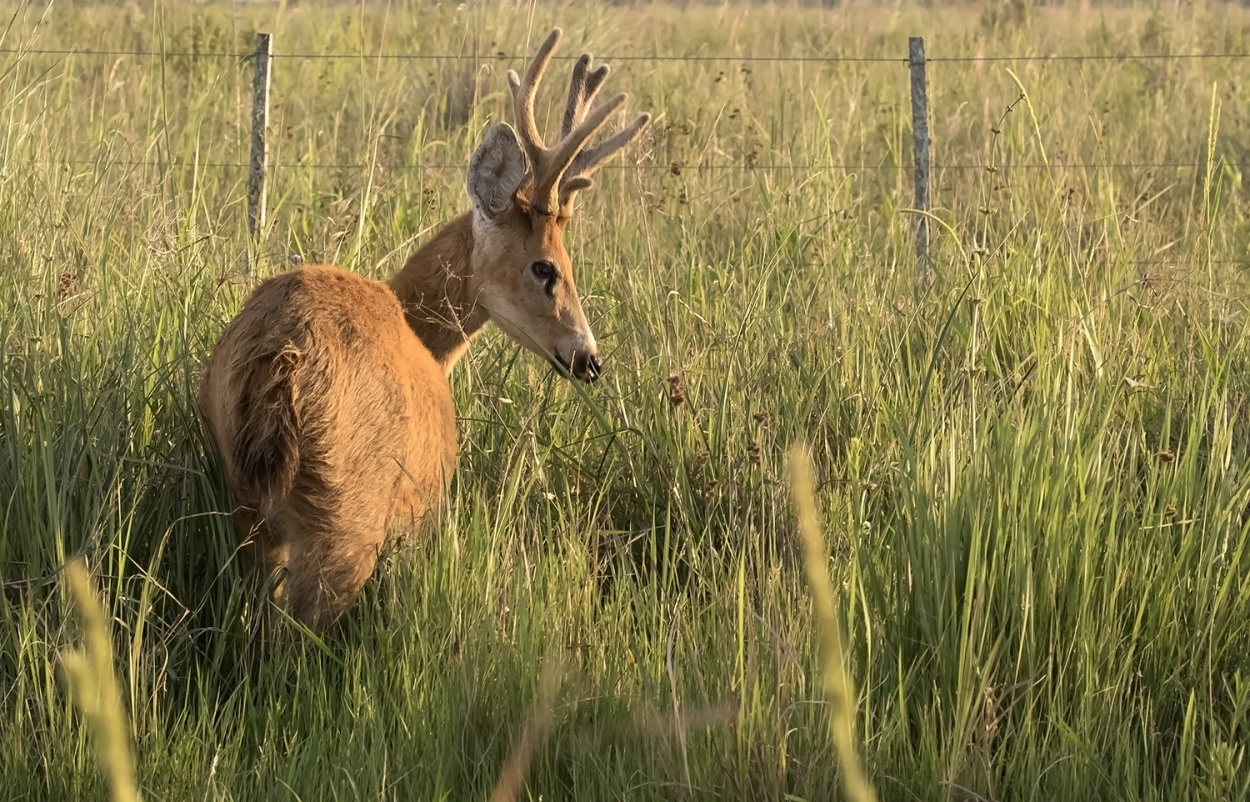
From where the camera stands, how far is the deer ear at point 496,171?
4641 mm

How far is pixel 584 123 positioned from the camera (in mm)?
4496

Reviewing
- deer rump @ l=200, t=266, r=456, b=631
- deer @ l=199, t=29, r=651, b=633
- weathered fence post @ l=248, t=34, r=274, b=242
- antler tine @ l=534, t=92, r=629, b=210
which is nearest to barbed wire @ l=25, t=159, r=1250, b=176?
weathered fence post @ l=248, t=34, r=274, b=242

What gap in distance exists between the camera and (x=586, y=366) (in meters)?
4.56

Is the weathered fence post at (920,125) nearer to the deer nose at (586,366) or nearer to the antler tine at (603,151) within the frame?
the antler tine at (603,151)

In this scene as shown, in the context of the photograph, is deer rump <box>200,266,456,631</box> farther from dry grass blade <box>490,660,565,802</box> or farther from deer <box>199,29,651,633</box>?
dry grass blade <box>490,660,565,802</box>

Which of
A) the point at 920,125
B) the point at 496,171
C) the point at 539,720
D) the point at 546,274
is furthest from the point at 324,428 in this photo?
the point at 920,125

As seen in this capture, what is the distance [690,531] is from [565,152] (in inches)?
54.5

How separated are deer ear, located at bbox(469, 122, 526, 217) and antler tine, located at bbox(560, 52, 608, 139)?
20 centimetres

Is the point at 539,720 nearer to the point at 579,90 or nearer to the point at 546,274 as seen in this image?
the point at 546,274

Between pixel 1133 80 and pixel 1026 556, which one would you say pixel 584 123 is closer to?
pixel 1026 556

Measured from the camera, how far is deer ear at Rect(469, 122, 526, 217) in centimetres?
464

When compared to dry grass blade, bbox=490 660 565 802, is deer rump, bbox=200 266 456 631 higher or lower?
higher

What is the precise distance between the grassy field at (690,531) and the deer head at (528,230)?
233 mm

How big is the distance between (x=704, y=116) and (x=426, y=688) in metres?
6.41
